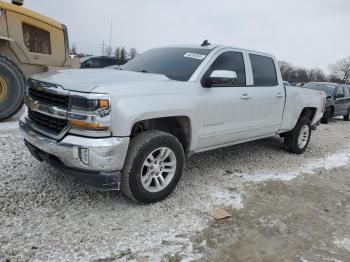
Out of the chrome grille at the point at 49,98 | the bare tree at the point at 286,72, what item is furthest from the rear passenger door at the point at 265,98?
the bare tree at the point at 286,72

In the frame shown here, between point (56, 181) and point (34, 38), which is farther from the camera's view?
point (34, 38)

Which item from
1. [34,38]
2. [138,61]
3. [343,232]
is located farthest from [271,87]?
[34,38]

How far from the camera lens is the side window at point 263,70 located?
5.49 metres

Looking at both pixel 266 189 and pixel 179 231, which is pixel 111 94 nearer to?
pixel 179 231

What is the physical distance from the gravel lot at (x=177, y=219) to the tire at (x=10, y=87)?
1274 mm

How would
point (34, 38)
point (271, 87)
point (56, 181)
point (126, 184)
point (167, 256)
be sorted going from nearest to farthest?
point (167, 256) → point (126, 184) → point (56, 181) → point (271, 87) → point (34, 38)

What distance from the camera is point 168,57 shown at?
16.1 ft

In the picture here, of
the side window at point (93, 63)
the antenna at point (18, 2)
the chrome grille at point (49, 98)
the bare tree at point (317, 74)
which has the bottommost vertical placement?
the bare tree at point (317, 74)

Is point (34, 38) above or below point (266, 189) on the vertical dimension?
above

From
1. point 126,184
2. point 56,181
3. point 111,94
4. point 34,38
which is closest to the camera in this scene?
point 111,94

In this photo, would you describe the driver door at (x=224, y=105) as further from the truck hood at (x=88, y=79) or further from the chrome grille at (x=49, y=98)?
the chrome grille at (x=49, y=98)

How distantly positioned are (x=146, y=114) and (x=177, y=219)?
116cm

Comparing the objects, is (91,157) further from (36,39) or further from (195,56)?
(36,39)

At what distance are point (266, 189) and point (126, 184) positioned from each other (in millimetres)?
2198
